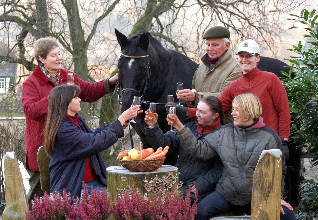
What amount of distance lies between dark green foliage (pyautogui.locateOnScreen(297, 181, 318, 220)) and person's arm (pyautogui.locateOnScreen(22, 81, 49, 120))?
3.27m

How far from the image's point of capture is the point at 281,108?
5000mm

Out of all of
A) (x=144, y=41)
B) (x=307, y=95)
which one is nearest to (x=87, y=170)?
(x=144, y=41)

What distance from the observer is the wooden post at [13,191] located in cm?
401

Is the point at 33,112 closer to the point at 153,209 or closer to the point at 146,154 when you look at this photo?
the point at 146,154

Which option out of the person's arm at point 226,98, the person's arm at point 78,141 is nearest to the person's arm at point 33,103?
the person's arm at point 78,141

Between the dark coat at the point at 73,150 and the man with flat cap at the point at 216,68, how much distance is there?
1113 millimetres

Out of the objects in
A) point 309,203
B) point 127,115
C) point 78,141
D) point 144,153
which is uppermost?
point 127,115

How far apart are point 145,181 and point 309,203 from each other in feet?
8.18

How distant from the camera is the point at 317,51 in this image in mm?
6105

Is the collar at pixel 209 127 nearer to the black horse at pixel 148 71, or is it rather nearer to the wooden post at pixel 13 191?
the black horse at pixel 148 71

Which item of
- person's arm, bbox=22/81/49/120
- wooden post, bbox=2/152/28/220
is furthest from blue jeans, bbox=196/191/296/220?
person's arm, bbox=22/81/49/120

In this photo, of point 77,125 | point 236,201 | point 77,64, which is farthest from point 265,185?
point 77,64

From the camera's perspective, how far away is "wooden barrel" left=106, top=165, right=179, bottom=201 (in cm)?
465

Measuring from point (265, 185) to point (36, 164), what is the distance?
2.79m
